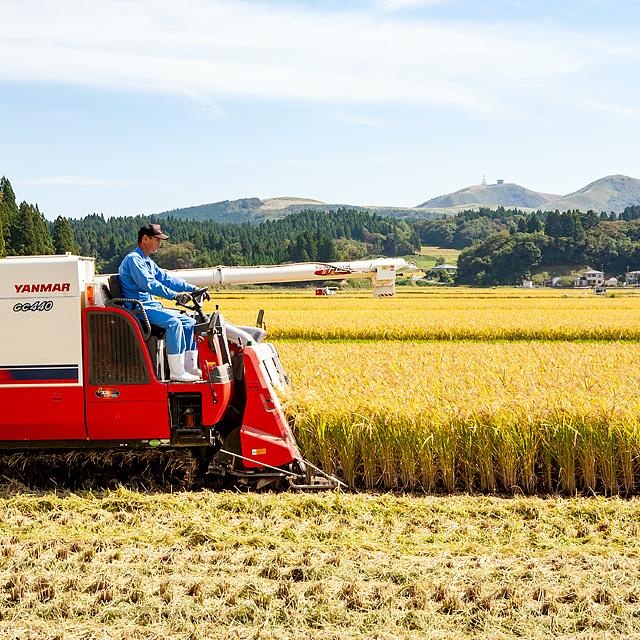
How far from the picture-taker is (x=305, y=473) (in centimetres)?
880

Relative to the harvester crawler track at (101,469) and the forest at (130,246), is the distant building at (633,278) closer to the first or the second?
the forest at (130,246)

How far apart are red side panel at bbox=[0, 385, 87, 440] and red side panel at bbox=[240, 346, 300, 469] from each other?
174 cm

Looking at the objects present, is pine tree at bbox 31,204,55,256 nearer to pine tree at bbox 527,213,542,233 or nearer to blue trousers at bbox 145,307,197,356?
blue trousers at bbox 145,307,197,356

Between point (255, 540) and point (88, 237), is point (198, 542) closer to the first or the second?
point (255, 540)

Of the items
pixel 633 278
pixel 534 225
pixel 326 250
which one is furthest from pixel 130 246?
pixel 534 225

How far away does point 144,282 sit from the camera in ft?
28.1

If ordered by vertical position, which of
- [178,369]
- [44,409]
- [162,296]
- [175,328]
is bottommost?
[44,409]

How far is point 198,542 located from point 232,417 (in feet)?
6.67

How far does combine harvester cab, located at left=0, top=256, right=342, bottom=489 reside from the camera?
8.60m

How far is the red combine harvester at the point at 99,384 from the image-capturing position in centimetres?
860

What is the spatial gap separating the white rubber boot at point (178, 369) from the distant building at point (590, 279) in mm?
134597

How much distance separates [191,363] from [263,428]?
1.04 metres

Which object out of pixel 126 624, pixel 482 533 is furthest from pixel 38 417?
pixel 482 533

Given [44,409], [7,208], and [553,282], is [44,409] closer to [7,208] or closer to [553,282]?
[7,208]
